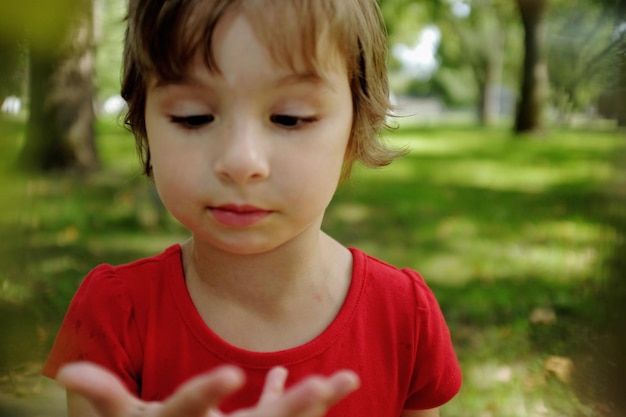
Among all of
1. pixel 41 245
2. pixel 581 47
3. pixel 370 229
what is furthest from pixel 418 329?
pixel 370 229

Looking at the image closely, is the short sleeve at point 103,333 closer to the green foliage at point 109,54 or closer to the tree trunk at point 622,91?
the tree trunk at point 622,91

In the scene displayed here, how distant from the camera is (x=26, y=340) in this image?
1.44 meters

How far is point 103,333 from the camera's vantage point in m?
1.16

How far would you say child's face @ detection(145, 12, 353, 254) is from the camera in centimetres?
99

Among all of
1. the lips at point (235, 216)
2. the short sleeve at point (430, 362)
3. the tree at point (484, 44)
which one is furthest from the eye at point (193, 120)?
the tree at point (484, 44)

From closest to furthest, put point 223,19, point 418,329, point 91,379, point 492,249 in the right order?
point 91,379
point 223,19
point 418,329
point 492,249

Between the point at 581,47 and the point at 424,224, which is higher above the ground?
the point at 581,47

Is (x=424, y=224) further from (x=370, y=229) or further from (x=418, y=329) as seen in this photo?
(x=418, y=329)

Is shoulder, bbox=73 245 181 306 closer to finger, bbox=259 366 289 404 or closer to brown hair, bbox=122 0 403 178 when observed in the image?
brown hair, bbox=122 0 403 178

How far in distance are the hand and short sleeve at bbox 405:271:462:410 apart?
50cm

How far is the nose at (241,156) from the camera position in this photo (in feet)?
3.21

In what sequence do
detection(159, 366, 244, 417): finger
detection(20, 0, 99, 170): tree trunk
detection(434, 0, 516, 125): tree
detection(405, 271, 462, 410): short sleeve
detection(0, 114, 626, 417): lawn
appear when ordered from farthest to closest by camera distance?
detection(434, 0, 516, 125): tree, detection(20, 0, 99, 170): tree trunk, detection(0, 114, 626, 417): lawn, detection(405, 271, 462, 410): short sleeve, detection(159, 366, 244, 417): finger

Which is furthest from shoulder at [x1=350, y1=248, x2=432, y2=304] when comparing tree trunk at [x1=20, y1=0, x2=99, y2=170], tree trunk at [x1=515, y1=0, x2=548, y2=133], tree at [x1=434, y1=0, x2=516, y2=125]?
tree at [x1=434, y1=0, x2=516, y2=125]

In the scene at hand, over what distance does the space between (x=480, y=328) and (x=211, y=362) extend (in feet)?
6.40
